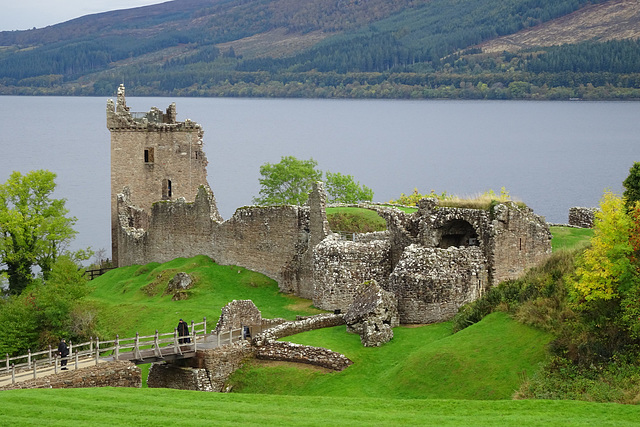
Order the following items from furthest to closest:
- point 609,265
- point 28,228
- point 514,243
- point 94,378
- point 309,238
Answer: point 28,228 → point 309,238 → point 514,243 → point 94,378 → point 609,265

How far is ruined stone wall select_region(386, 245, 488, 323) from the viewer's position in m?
37.7

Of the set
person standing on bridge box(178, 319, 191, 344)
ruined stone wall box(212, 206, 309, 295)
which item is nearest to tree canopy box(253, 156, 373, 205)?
ruined stone wall box(212, 206, 309, 295)

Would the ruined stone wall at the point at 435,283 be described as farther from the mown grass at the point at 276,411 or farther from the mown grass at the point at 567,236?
the mown grass at the point at 276,411

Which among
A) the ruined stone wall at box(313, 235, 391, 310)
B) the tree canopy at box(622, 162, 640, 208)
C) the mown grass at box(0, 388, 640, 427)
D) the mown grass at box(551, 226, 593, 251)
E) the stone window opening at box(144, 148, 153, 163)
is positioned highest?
the tree canopy at box(622, 162, 640, 208)

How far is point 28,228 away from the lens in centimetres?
6297

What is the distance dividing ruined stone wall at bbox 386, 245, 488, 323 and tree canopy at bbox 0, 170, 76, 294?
29627 mm

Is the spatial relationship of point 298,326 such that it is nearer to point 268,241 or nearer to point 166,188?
point 268,241

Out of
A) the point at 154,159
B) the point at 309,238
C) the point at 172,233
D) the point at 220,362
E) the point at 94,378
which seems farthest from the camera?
the point at 154,159

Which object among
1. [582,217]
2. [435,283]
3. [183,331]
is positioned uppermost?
[582,217]

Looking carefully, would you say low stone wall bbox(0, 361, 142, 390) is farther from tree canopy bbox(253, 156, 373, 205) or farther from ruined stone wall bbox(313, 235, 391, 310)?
tree canopy bbox(253, 156, 373, 205)

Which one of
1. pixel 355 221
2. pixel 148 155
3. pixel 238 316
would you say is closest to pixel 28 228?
pixel 148 155

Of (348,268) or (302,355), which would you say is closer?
(302,355)

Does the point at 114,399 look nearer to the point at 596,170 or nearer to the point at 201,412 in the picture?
the point at 201,412

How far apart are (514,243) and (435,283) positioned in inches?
146
